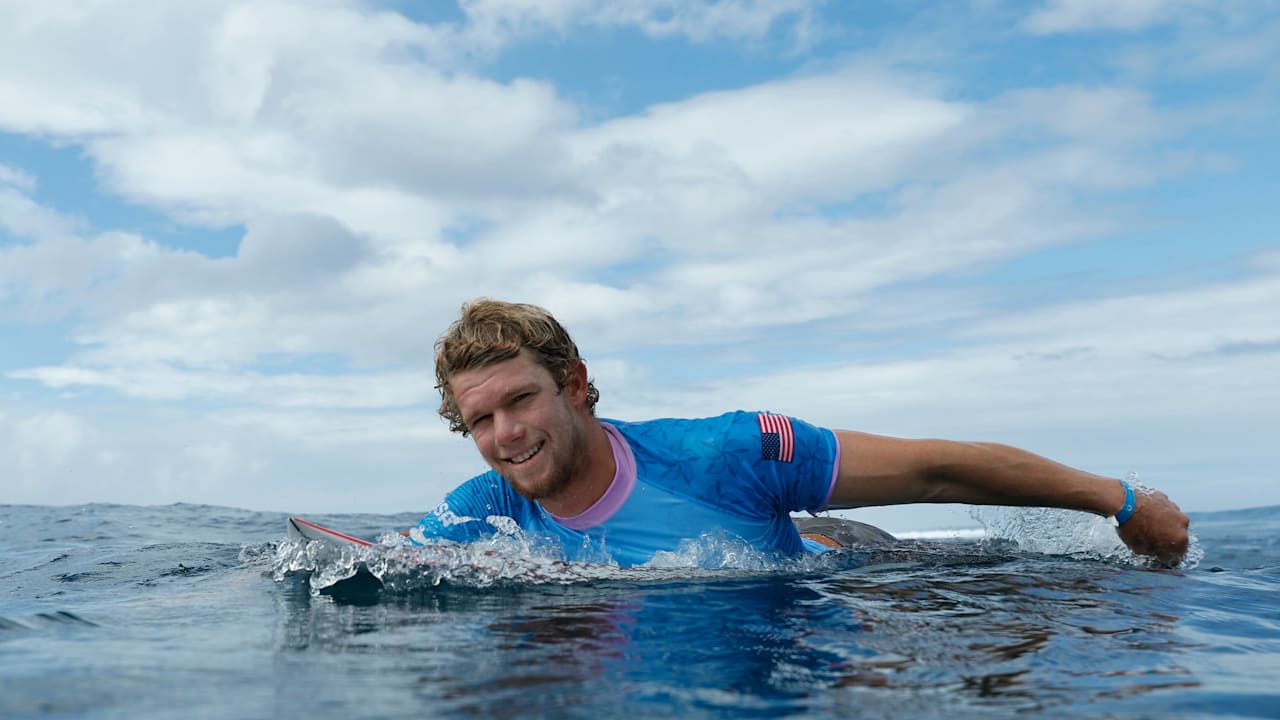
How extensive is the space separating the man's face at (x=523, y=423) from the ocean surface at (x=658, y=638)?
45cm

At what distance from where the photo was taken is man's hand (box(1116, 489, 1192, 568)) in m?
5.49

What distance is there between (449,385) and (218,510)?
16716mm

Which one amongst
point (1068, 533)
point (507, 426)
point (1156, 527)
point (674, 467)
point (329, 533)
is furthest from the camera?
point (1068, 533)

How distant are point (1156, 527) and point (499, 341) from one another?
3658 millimetres

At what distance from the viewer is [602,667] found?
122 inches

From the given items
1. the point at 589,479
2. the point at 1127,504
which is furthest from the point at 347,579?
the point at 1127,504

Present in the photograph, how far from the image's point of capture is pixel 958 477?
516cm

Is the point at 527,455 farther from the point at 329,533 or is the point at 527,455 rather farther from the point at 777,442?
the point at 777,442

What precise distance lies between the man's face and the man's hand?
3.00 m

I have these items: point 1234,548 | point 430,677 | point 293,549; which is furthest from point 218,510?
point 430,677

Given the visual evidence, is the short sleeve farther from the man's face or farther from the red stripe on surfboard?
the red stripe on surfboard

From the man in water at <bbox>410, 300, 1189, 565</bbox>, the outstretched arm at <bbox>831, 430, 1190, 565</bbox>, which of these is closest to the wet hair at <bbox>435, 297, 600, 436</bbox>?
the man in water at <bbox>410, 300, 1189, 565</bbox>

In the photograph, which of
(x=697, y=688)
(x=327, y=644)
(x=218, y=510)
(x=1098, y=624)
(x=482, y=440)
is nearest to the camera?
(x=697, y=688)

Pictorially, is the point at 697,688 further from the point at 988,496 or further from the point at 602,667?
the point at 988,496
